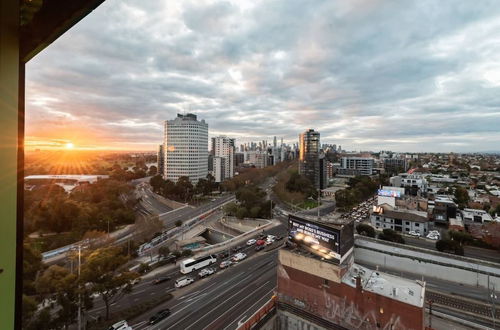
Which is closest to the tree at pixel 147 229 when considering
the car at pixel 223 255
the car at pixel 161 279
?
the car at pixel 161 279

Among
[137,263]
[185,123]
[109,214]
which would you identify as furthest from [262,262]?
[185,123]

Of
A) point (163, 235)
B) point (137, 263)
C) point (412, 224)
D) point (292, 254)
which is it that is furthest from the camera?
point (412, 224)

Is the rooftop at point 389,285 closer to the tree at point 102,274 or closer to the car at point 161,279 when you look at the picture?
the tree at point 102,274

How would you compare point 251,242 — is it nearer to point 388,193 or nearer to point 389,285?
point 389,285

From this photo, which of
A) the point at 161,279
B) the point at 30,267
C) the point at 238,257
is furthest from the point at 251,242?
the point at 30,267

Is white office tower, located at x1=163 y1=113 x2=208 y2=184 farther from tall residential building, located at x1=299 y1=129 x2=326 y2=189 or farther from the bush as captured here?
the bush

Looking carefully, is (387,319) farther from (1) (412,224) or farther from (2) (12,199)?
(1) (412,224)

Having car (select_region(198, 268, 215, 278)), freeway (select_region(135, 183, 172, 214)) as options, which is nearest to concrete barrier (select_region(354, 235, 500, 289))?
car (select_region(198, 268, 215, 278))

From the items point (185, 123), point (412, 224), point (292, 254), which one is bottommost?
point (412, 224)
